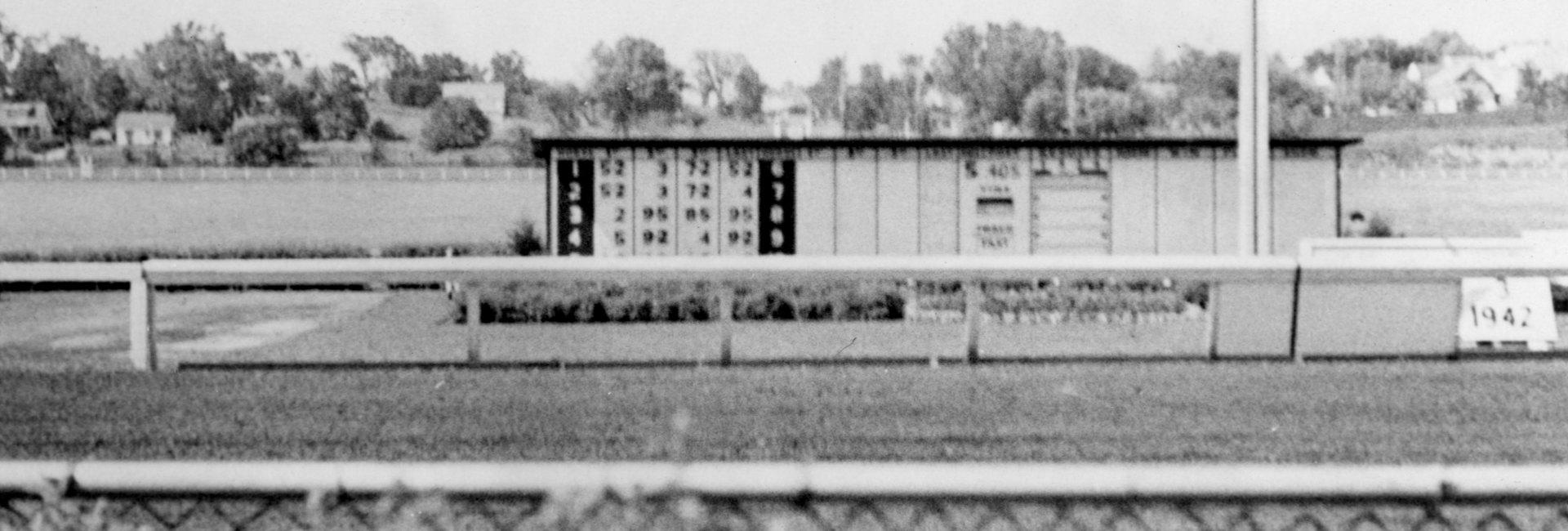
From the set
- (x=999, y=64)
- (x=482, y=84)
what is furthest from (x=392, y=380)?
(x=999, y=64)

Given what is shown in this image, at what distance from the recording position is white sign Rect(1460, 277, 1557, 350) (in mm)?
12172

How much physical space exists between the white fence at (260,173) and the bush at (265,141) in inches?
11.2

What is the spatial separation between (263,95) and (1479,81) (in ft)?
63.1

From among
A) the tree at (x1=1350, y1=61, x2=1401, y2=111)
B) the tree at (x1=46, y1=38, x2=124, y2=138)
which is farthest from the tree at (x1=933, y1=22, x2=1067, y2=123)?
the tree at (x1=46, y1=38, x2=124, y2=138)

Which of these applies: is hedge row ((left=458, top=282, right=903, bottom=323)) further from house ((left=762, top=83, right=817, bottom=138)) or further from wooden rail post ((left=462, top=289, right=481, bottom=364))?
house ((left=762, top=83, right=817, bottom=138))

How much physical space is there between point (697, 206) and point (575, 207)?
4.43 feet

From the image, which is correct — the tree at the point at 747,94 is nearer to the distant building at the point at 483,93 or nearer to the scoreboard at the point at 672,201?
the distant building at the point at 483,93

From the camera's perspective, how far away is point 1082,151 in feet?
66.9

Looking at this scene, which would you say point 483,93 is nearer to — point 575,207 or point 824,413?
point 575,207

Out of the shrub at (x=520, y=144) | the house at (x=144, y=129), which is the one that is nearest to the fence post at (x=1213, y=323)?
the shrub at (x=520, y=144)

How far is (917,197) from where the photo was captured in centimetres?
2055

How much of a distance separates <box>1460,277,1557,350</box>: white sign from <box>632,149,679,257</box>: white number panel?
33.5 ft

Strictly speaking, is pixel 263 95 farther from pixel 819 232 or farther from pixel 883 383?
pixel 883 383

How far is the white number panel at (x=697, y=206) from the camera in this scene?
2056cm
